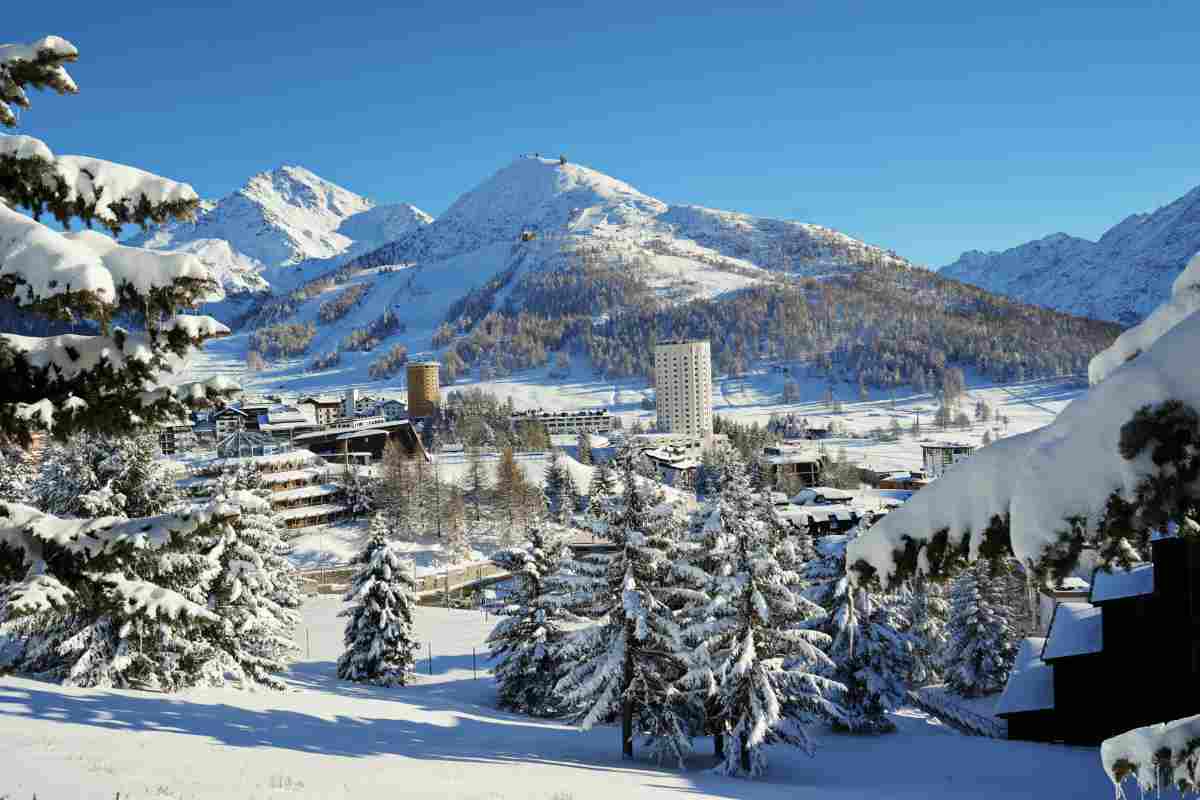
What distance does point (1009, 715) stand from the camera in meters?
24.8

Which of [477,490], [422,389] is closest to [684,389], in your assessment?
[422,389]

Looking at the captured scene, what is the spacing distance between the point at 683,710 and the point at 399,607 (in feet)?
56.4

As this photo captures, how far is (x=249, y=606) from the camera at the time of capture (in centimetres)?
2652

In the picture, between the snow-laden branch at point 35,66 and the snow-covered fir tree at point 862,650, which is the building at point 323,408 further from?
the snow-laden branch at point 35,66

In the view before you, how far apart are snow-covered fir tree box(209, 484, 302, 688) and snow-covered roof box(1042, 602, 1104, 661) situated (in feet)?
73.6

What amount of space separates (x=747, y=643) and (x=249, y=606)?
16065 mm

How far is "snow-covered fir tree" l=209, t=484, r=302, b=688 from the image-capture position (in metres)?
24.6

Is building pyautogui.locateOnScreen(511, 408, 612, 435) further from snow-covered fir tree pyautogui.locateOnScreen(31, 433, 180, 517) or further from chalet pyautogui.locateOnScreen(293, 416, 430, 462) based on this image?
snow-covered fir tree pyautogui.locateOnScreen(31, 433, 180, 517)

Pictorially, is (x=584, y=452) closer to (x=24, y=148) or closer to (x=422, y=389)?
(x=422, y=389)

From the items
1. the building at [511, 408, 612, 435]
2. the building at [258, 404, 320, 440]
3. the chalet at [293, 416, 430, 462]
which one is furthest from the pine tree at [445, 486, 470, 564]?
the building at [511, 408, 612, 435]

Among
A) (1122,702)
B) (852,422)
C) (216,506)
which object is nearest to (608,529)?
(1122,702)

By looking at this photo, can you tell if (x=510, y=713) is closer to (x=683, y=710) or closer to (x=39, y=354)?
(x=683, y=710)

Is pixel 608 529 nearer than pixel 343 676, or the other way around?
pixel 608 529

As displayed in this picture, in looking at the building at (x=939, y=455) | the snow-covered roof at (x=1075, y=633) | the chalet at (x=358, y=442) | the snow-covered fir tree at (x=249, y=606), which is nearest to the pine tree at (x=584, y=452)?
the chalet at (x=358, y=442)
